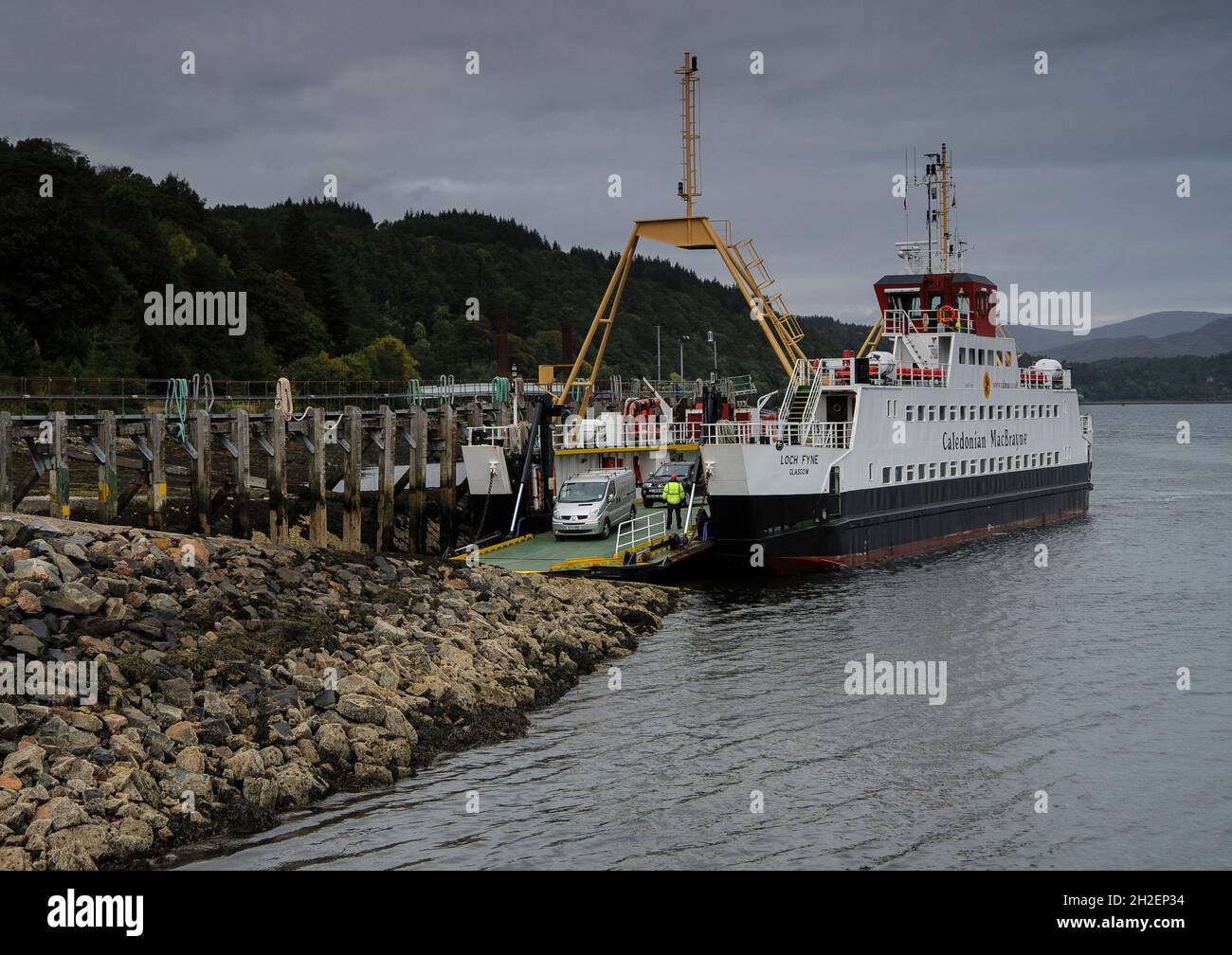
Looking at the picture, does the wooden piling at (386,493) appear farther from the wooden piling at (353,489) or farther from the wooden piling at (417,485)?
the wooden piling at (417,485)

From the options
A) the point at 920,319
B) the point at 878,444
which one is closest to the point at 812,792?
the point at 878,444

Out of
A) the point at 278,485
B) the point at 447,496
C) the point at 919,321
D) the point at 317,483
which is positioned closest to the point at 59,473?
the point at 278,485

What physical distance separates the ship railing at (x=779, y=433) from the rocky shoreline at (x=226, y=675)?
1041 cm

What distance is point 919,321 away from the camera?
54.7 meters

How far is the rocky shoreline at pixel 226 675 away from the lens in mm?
17547

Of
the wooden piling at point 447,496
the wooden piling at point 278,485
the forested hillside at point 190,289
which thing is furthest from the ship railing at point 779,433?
the forested hillside at point 190,289

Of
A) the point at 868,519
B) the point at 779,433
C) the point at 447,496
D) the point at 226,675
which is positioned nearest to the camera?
the point at 226,675

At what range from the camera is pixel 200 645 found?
23.0m

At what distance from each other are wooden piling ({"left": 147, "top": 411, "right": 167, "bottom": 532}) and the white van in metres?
11.9

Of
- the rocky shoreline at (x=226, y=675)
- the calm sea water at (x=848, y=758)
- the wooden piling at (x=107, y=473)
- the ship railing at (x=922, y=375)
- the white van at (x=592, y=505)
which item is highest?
the ship railing at (x=922, y=375)

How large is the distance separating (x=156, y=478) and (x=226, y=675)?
13.2m

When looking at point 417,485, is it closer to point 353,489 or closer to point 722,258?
point 353,489
